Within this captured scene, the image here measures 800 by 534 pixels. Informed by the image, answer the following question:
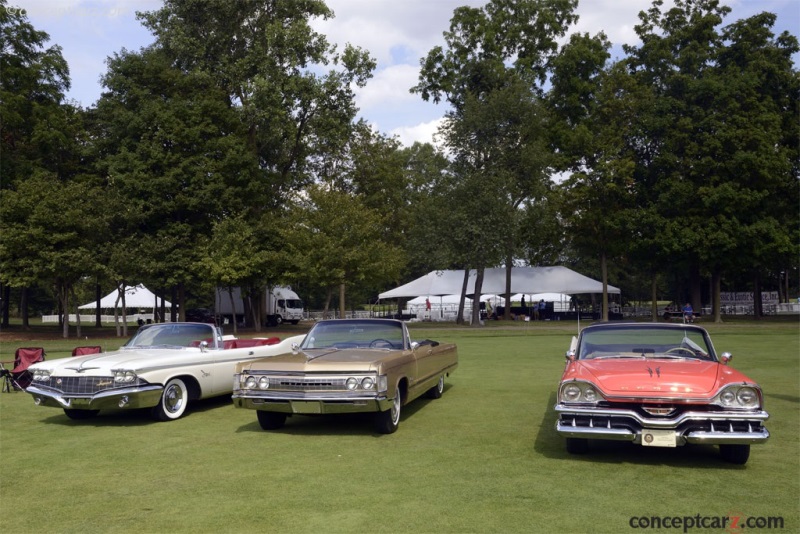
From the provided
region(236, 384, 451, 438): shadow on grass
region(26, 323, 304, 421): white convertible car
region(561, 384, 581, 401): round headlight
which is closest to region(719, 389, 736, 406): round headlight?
region(561, 384, 581, 401): round headlight

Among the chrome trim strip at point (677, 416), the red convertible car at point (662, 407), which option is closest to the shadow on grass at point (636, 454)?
the red convertible car at point (662, 407)

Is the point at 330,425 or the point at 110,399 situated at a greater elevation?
the point at 110,399

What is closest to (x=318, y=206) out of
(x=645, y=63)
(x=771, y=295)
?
(x=645, y=63)

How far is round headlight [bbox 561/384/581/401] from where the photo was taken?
7.75 m

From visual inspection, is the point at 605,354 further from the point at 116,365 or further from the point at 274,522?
the point at 116,365

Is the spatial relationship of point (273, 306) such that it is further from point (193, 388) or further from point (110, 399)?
point (110, 399)

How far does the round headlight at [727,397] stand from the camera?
739 cm

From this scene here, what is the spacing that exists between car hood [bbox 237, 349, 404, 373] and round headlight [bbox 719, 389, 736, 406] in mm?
3950

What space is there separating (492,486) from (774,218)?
49260 mm

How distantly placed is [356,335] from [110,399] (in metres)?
3.60

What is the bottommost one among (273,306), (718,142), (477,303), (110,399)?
(110,399)

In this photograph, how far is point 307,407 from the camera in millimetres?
9172

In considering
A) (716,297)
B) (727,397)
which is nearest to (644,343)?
(727,397)

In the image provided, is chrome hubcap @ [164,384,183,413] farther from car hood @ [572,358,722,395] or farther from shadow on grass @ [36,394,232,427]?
car hood @ [572,358,722,395]
